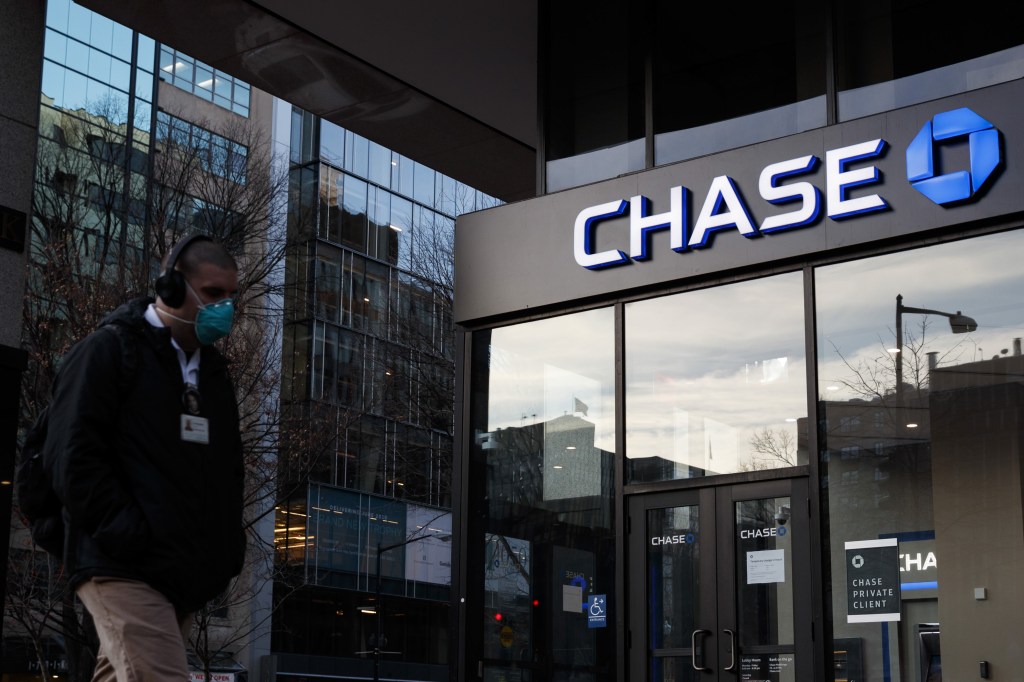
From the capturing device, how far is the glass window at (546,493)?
35.6 ft

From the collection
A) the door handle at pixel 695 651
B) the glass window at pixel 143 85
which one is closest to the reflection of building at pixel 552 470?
the door handle at pixel 695 651

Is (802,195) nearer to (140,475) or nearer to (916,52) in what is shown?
(916,52)

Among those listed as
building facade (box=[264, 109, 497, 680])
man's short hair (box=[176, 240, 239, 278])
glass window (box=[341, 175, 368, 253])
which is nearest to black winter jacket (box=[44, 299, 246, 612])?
man's short hair (box=[176, 240, 239, 278])

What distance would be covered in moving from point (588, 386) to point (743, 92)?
2.80 metres

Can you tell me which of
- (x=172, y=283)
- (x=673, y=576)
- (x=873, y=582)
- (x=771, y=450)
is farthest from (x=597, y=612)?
(x=172, y=283)

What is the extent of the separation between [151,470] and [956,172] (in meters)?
6.95

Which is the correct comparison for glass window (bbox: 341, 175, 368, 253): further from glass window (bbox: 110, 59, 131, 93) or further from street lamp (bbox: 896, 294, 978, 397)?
street lamp (bbox: 896, 294, 978, 397)

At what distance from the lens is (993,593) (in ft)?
29.1

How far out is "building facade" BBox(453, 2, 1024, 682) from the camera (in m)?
9.16

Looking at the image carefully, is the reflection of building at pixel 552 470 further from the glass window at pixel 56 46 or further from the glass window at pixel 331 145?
the glass window at pixel 331 145

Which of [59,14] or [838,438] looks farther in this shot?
[59,14]

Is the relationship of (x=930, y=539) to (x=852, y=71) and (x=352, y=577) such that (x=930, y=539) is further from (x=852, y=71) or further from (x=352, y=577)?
(x=352, y=577)

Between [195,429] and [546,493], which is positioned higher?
[546,493]

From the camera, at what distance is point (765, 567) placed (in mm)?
9891
